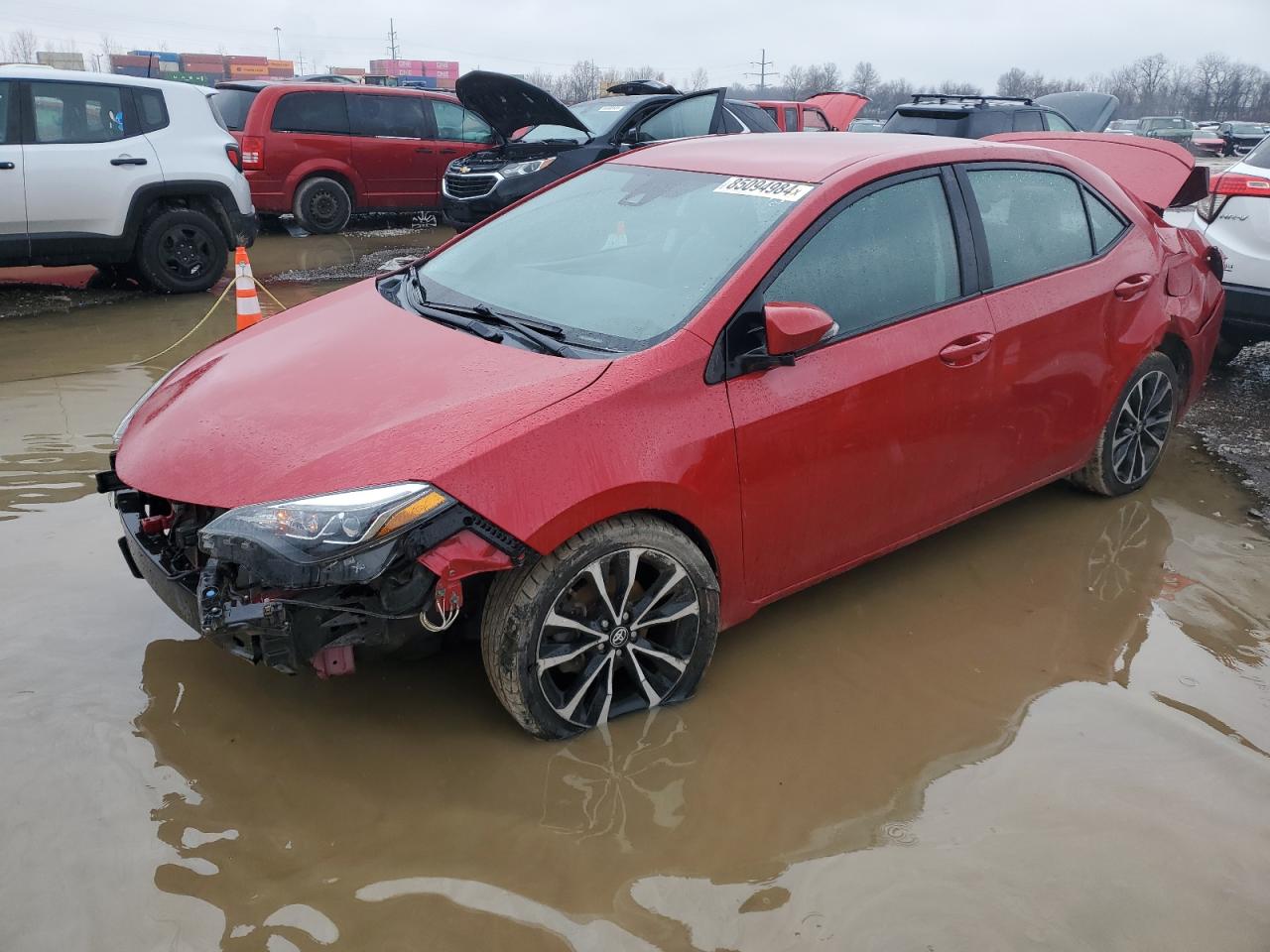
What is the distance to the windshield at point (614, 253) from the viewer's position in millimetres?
3215

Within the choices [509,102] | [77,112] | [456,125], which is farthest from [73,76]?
[456,125]

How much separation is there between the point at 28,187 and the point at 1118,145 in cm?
749

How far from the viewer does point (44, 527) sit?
4.26 m

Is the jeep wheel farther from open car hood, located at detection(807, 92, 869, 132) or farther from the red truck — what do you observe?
open car hood, located at detection(807, 92, 869, 132)

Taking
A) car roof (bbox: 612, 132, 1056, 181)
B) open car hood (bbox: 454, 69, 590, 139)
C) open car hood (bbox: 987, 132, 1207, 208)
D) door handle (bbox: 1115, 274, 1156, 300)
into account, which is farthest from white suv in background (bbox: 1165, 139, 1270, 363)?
open car hood (bbox: 454, 69, 590, 139)

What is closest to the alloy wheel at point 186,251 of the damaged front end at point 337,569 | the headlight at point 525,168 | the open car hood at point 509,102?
the open car hood at point 509,102

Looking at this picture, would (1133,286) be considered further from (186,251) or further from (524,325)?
(186,251)

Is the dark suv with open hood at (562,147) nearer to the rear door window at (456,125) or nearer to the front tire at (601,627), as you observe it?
the rear door window at (456,125)

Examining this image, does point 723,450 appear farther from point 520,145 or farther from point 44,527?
point 520,145

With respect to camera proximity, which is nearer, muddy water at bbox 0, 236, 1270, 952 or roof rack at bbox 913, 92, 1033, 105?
muddy water at bbox 0, 236, 1270, 952

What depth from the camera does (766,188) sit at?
137 inches

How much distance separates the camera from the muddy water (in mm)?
2410

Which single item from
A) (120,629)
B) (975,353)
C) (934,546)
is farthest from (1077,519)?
(120,629)

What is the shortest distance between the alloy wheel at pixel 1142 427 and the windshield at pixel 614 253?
2.12 metres
